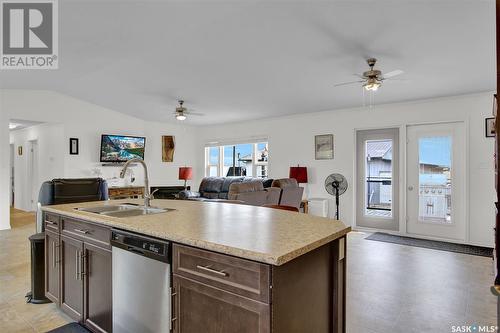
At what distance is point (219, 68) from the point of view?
423cm

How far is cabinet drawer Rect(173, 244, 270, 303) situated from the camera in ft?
3.70

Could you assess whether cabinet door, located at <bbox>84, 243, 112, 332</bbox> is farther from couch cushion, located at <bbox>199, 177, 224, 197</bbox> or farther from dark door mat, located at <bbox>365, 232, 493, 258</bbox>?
couch cushion, located at <bbox>199, 177, 224, 197</bbox>

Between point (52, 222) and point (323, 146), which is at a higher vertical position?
point (323, 146)

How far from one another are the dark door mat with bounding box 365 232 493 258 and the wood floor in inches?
9.9

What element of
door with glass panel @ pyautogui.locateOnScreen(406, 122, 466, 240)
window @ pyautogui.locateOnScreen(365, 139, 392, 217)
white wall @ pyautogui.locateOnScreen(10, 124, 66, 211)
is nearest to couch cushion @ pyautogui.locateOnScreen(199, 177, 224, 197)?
white wall @ pyautogui.locateOnScreen(10, 124, 66, 211)

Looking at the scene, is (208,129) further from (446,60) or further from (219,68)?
(446,60)

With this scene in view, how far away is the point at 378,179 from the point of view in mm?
5664

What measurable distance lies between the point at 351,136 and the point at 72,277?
521cm

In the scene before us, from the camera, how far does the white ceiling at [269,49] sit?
9.01 ft

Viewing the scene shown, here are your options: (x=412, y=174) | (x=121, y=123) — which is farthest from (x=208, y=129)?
(x=412, y=174)

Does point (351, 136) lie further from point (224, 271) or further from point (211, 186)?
point (224, 271)

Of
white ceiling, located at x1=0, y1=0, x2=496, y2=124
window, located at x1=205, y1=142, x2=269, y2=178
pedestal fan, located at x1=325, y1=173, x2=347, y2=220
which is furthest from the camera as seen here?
window, located at x1=205, y1=142, x2=269, y2=178

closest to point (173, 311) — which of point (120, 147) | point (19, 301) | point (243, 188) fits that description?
point (19, 301)

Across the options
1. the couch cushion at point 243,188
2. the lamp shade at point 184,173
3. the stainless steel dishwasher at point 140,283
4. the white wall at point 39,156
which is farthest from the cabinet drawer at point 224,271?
the lamp shade at point 184,173
